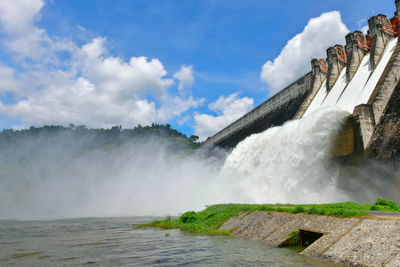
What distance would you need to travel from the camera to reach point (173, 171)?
40.8 metres

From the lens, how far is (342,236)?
5.43 meters

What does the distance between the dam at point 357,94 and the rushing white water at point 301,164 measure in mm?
821

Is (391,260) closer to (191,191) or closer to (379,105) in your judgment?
(379,105)

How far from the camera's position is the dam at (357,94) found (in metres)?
13.4

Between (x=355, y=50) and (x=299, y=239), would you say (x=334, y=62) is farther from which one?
(x=299, y=239)

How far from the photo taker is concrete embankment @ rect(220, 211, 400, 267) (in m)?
4.37

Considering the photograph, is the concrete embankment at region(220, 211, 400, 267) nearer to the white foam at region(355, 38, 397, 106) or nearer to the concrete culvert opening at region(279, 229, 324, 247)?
the concrete culvert opening at region(279, 229, 324, 247)

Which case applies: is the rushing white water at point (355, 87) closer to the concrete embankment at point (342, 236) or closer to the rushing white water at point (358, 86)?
the rushing white water at point (358, 86)

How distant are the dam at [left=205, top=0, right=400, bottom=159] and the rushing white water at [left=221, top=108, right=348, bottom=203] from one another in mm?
821

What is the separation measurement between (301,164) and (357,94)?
6.29 metres

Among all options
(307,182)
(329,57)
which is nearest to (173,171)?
(329,57)

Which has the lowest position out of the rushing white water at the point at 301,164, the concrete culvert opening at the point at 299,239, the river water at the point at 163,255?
the river water at the point at 163,255

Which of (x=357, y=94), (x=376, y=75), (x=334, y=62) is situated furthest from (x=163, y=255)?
(x=334, y=62)

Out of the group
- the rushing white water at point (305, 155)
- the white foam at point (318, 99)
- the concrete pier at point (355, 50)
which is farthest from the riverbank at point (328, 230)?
the concrete pier at point (355, 50)
